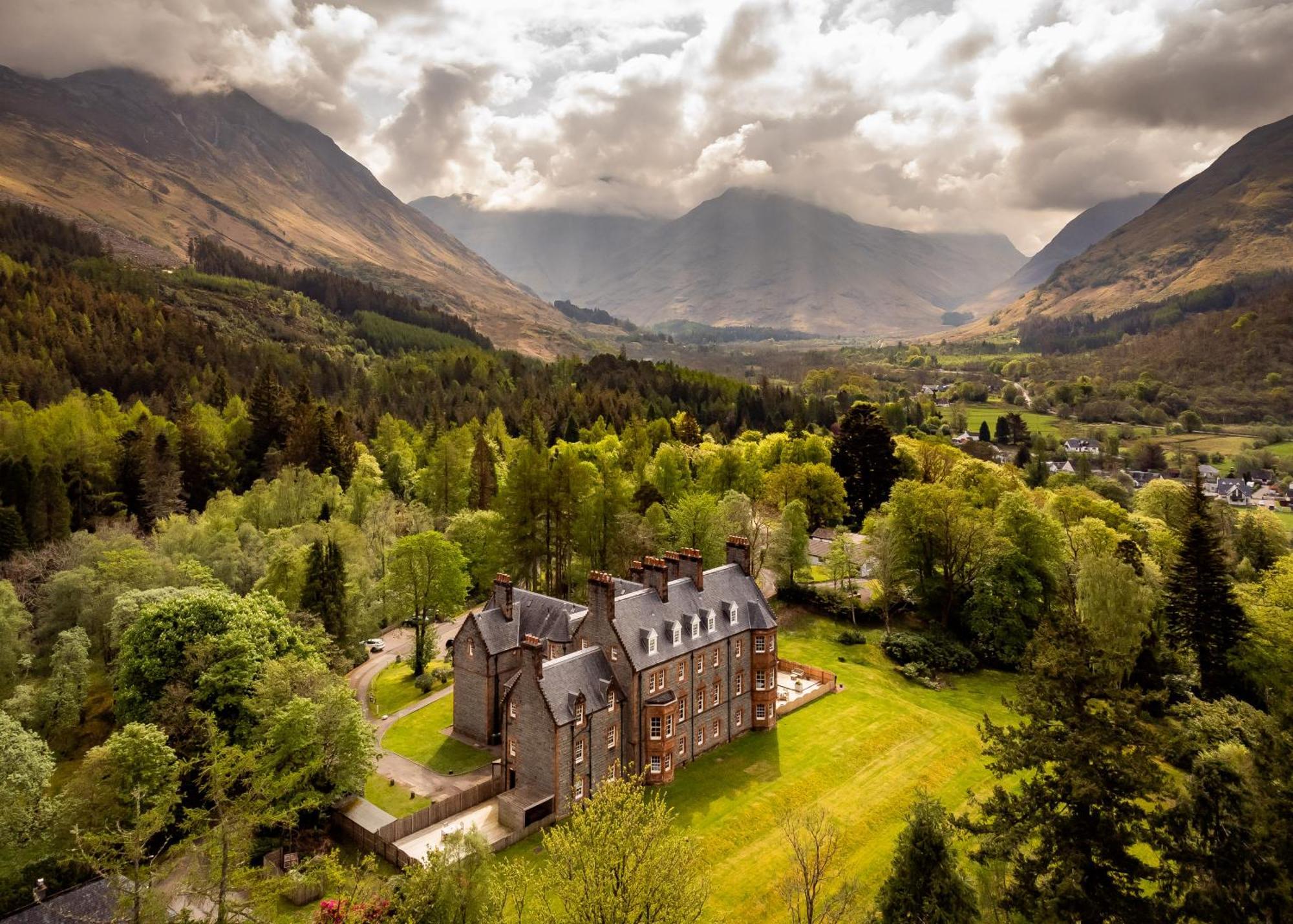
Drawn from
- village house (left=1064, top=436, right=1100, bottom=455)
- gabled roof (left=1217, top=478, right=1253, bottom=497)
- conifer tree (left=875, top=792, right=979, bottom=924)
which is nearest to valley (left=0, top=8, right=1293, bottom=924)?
conifer tree (left=875, top=792, right=979, bottom=924)

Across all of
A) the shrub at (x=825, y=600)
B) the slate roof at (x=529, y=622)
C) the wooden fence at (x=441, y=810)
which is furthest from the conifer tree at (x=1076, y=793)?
the shrub at (x=825, y=600)

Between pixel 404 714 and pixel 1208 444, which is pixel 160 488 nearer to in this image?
pixel 404 714

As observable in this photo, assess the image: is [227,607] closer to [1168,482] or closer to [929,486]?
[929,486]

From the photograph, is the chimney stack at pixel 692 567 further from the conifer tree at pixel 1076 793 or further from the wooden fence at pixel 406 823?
the conifer tree at pixel 1076 793

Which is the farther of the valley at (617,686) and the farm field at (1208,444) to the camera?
the farm field at (1208,444)

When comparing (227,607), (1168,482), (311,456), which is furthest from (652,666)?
(1168,482)

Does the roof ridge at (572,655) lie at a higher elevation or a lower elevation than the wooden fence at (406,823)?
higher
